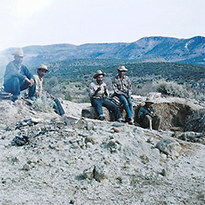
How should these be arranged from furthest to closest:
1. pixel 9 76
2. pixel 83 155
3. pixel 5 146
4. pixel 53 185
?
pixel 9 76 < pixel 5 146 < pixel 83 155 < pixel 53 185

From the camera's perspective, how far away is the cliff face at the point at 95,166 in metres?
3.15

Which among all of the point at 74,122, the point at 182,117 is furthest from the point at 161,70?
the point at 74,122

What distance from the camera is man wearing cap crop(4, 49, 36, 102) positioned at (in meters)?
7.45

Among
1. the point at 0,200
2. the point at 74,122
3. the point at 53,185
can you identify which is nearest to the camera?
the point at 0,200

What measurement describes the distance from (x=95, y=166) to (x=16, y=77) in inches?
186

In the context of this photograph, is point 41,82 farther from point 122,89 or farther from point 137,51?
point 137,51

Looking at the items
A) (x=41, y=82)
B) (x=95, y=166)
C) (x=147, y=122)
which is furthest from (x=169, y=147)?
(x=41, y=82)

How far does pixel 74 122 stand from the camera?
493 cm

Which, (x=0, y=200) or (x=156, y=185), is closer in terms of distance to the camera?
(x=0, y=200)

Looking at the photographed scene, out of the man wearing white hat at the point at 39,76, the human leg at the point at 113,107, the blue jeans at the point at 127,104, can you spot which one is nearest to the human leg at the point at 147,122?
the blue jeans at the point at 127,104

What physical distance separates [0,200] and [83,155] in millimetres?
1364

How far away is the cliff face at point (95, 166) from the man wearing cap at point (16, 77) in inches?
100

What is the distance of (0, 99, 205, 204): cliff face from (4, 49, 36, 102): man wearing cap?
254 centimetres

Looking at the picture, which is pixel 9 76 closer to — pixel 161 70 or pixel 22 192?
pixel 22 192
